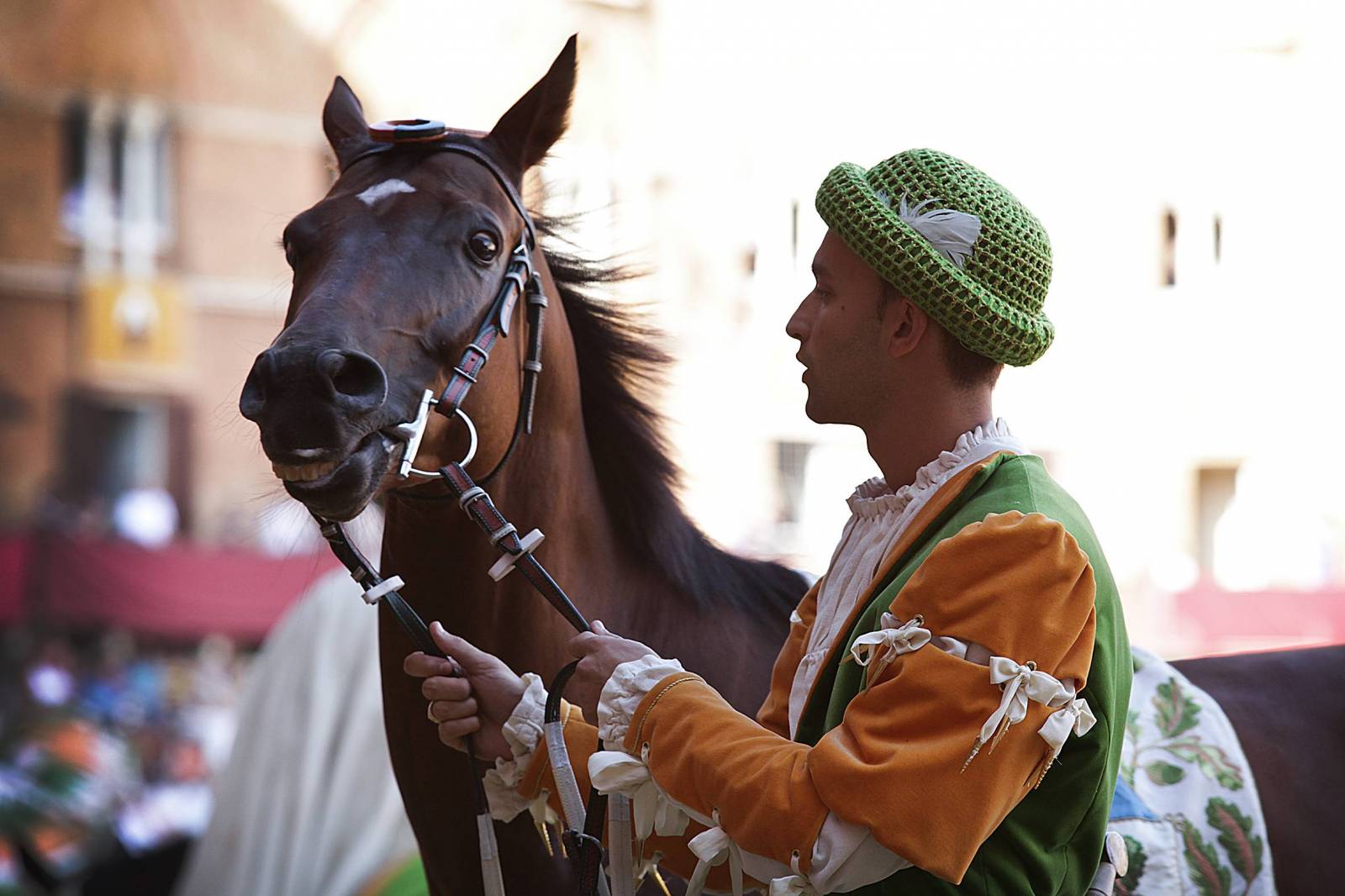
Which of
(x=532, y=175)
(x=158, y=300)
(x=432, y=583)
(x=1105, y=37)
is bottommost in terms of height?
(x=432, y=583)

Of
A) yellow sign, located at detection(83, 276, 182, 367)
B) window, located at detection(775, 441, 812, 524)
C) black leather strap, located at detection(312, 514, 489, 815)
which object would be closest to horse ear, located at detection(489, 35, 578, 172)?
black leather strap, located at detection(312, 514, 489, 815)

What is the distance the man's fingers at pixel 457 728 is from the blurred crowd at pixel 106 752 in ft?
9.82

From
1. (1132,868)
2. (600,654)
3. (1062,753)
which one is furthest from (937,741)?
(1132,868)

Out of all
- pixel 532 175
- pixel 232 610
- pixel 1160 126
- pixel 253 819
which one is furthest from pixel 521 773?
pixel 1160 126

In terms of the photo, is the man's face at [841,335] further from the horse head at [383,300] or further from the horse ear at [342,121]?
the horse ear at [342,121]

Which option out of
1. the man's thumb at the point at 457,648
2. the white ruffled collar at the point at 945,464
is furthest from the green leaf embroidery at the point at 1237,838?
the man's thumb at the point at 457,648

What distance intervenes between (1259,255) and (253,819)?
19.1 metres

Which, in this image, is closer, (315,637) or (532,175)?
(532,175)

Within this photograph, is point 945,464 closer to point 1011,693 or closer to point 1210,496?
point 1011,693

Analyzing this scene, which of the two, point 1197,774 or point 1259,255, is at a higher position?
point 1259,255

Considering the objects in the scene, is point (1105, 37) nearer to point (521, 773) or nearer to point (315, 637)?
point (315, 637)

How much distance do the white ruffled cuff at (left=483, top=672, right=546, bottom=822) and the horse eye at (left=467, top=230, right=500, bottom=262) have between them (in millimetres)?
674

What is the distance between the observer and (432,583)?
2.28m

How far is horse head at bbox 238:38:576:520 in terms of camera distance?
1.89 meters
